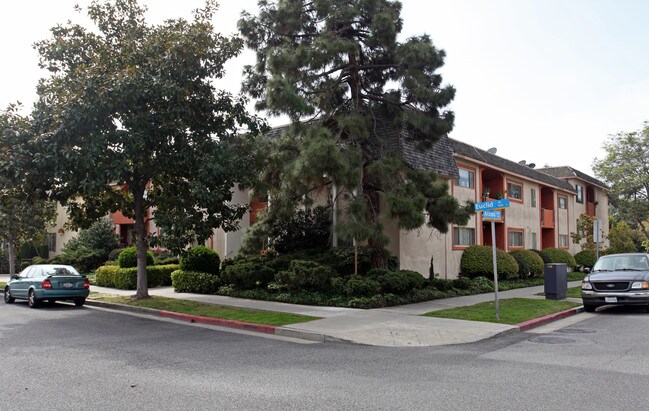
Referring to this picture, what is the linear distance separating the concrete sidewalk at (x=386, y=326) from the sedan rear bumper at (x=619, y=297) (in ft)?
11.4

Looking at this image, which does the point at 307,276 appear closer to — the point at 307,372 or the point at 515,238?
the point at 307,372

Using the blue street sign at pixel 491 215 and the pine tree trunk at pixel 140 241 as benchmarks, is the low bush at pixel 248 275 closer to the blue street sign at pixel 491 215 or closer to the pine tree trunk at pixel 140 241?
the pine tree trunk at pixel 140 241

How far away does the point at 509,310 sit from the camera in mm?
14250

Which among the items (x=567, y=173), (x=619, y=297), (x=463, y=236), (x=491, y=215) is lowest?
(x=619, y=297)

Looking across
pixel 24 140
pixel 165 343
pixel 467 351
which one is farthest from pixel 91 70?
pixel 467 351

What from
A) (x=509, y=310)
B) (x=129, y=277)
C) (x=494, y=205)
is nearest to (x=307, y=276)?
(x=509, y=310)

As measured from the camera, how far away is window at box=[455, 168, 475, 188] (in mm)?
25659

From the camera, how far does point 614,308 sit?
15.9 m

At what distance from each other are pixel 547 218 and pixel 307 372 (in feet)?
103

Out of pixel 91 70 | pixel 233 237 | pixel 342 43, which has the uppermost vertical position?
pixel 342 43

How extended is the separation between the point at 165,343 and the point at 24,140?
7.78 metres

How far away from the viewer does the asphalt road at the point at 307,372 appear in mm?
6051

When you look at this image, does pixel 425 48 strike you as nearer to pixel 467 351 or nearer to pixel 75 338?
pixel 467 351

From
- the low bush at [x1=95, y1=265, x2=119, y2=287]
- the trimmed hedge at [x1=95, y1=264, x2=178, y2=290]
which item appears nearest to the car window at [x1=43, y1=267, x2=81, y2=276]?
the trimmed hedge at [x1=95, y1=264, x2=178, y2=290]
